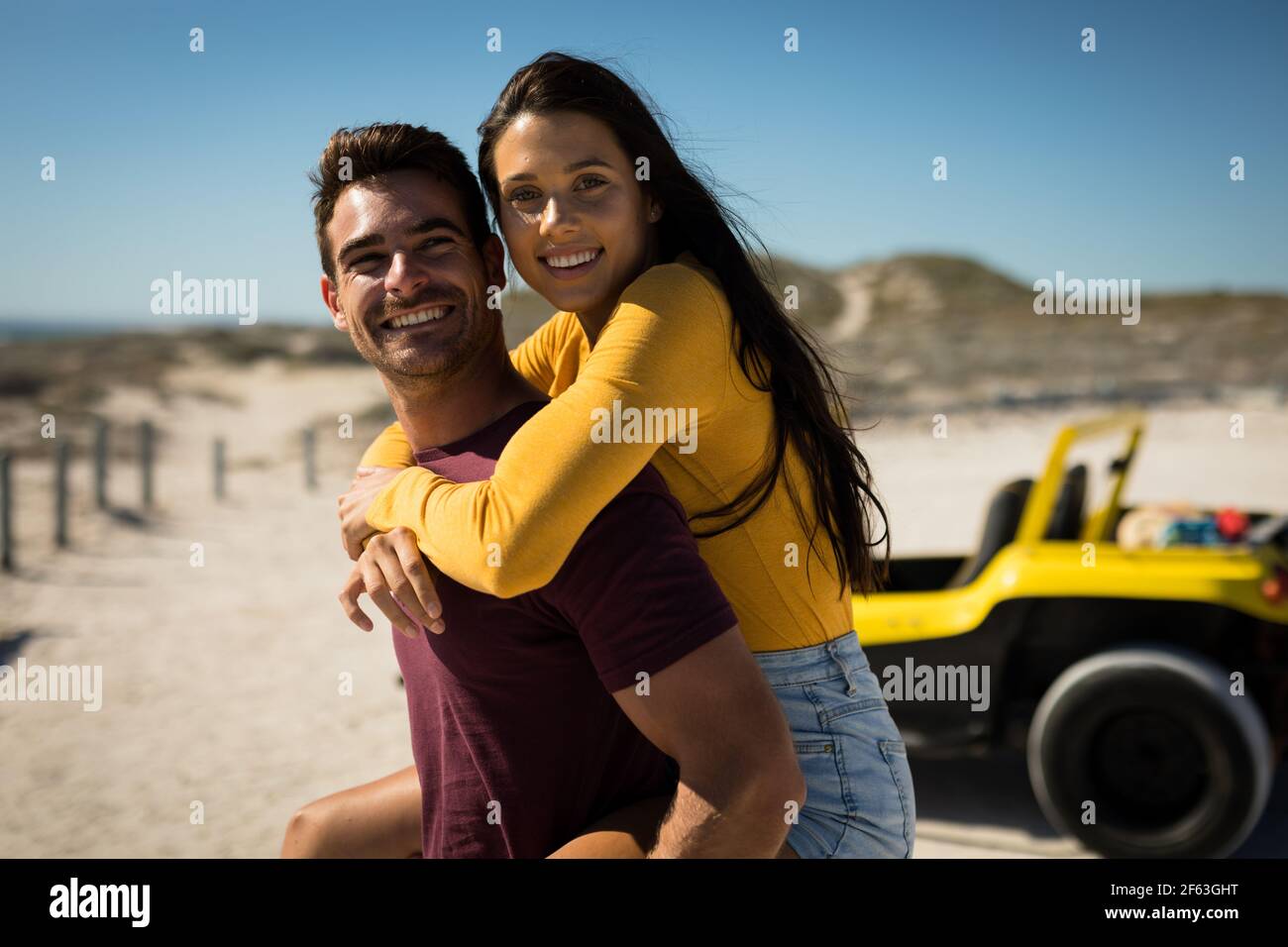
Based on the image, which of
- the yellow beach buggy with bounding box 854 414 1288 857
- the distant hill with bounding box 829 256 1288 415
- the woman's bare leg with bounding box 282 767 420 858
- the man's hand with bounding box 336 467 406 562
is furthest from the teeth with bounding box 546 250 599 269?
the distant hill with bounding box 829 256 1288 415

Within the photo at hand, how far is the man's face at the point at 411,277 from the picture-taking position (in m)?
1.93

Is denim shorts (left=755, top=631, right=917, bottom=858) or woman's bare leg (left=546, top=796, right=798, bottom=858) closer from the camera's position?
woman's bare leg (left=546, top=796, right=798, bottom=858)

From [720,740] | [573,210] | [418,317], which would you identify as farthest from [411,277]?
[720,740]

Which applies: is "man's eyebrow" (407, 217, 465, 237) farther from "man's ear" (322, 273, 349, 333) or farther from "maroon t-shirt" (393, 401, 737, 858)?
"maroon t-shirt" (393, 401, 737, 858)

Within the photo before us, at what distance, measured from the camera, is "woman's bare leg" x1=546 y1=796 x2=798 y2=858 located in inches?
64.9

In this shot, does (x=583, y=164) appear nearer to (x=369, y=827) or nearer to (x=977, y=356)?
(x=369, y=827)

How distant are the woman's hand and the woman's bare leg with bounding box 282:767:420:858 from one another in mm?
417

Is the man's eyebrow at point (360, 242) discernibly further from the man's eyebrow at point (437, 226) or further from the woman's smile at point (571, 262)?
the woman's smile at point (571, 262)

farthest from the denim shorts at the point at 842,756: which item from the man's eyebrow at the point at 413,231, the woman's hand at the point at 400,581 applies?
the man's eyebrow at the point at 413,231

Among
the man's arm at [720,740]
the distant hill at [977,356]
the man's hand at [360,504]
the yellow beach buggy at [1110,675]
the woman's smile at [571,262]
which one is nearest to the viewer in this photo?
the man's arm at [720,740]

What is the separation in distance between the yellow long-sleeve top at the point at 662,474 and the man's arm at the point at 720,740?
0.82ft
